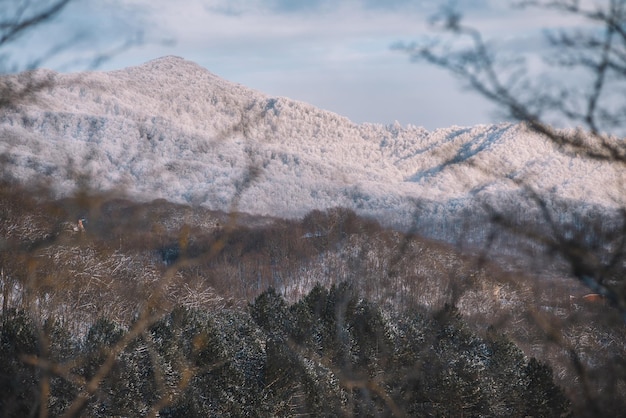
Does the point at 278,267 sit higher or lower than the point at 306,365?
lower

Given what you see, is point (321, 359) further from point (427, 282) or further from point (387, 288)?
point (427, 282)

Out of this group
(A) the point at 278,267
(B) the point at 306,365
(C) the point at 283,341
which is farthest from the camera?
(A) the point at 278,267

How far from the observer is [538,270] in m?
2.89

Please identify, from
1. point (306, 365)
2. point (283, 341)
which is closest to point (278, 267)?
point (283, 341)

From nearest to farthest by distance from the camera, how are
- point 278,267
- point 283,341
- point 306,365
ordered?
point 306,365, point 283,341, point 278,267

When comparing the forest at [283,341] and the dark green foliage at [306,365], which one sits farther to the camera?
the dark green foliage at [306,365]

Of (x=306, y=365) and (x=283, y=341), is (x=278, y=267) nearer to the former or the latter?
(x=283, y=341)

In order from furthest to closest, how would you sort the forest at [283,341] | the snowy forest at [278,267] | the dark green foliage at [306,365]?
the dark green foliage at [306,365] < the forest at [283,341] < the snowy forest at [278,267]

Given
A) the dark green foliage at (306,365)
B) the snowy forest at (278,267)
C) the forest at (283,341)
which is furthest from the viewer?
the dark green foliage at (306,365)

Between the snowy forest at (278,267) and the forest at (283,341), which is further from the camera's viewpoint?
the forest at (283,341)

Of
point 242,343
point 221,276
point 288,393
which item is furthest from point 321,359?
point 221,276

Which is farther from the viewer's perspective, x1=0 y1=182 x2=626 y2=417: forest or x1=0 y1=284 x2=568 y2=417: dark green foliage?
x1=0 y1=284 x2=568 y2=417: dark green foliage

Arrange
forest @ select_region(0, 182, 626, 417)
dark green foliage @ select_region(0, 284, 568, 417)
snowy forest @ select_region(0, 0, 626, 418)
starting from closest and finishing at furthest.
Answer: snowy forest @ select_region(0, 0, 626, 418)
forest @ select_region(0, 182, 626, 417)
dark green foliage @ select_region(0, 284, 568, 417)

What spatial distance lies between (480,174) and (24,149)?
2.46 m
